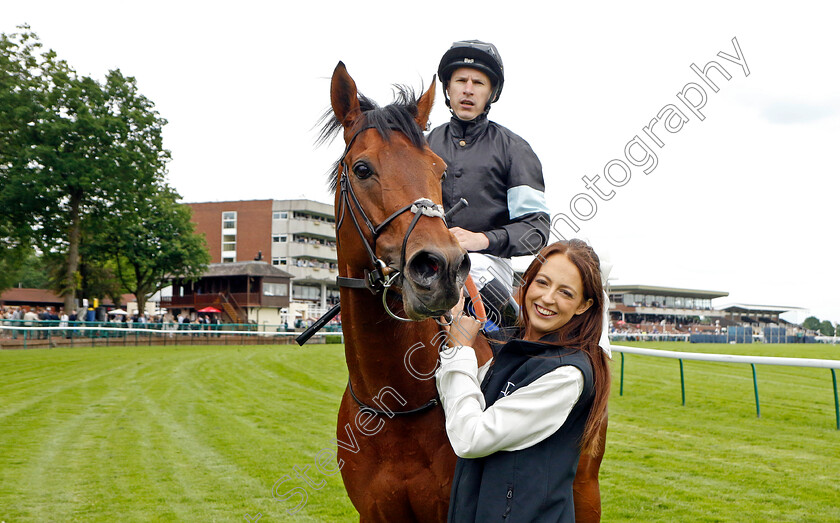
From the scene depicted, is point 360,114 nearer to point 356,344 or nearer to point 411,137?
point 411,137

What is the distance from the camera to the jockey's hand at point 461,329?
7.33 ft

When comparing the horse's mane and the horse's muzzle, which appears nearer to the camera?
the horse's muzzle

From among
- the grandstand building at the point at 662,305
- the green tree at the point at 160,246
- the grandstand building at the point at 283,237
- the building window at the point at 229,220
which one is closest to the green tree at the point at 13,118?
the green tree at the point at 160,246

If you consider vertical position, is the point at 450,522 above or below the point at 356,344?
below

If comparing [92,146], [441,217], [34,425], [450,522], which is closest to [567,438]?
[450,522]

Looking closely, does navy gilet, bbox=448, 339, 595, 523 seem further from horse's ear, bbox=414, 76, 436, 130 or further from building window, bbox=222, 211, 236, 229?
building window, bbox=222, 211, 236, 229

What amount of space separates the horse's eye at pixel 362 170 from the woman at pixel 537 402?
0.68 meters

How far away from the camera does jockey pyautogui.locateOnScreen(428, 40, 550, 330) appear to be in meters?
2.72

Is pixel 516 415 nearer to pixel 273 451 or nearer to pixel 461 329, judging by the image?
pixel 461 329

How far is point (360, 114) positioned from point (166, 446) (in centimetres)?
617

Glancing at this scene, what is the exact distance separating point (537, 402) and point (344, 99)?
146 centimetres

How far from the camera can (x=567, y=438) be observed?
2.00m

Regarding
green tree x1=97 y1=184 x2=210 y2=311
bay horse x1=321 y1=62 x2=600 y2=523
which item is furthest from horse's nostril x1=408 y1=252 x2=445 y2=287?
green tree x1=97 y1=184 x2=210 y2=311

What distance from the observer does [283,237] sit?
2219 inches
